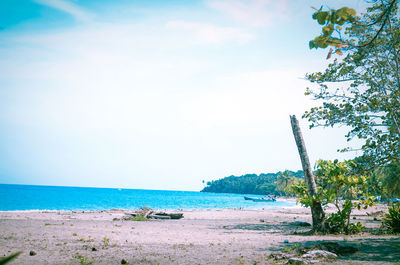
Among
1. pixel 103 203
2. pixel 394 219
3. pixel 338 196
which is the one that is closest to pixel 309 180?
pixel 338 196

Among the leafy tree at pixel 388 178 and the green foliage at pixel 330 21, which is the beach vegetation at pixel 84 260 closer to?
the green foliage at pixel 330 21

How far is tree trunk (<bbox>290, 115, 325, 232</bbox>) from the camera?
11156 mm

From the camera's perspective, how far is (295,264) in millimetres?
5641

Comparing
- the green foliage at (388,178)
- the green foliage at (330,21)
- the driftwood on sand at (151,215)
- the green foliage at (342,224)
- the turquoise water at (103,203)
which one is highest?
the green foliage at (330,21)

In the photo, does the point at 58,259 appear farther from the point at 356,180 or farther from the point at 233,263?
the point at 356,180

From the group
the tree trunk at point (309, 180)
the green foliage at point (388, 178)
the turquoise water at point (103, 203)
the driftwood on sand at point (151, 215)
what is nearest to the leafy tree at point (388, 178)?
the green foliage at point (388, 178)

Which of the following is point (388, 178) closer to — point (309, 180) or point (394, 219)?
point (394, 219)

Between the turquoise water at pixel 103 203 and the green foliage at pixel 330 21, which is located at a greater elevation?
the green foliage at pixel 330 21

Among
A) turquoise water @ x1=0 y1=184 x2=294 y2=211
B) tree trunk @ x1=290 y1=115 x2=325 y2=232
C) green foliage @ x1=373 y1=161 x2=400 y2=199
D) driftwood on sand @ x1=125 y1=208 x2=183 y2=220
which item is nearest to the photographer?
tree trunk @ x1=290 y1=115 x2=325 y2=232

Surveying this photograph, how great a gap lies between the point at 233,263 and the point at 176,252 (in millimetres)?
1990

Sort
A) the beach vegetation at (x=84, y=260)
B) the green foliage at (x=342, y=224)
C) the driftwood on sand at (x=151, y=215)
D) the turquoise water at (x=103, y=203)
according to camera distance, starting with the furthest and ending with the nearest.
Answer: the turquoise water at (x=103, y=203) → the driftwood on sand at (x=151, y=215) → the green foliage at (x=342, y=224) → the beach vegetation at (x=84, y=260)

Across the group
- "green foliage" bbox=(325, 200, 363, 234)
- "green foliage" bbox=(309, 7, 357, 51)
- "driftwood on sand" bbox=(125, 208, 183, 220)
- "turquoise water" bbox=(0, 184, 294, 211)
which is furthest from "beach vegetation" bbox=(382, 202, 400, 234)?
"turquoise water" bbox=(0, 184, 294, 211)

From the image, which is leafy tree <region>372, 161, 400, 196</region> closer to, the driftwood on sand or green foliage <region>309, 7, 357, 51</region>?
the driftwood on sand

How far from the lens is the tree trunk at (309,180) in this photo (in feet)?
36.6
